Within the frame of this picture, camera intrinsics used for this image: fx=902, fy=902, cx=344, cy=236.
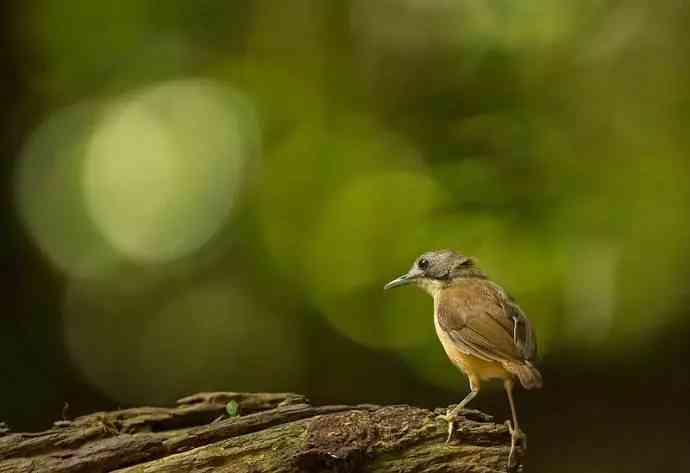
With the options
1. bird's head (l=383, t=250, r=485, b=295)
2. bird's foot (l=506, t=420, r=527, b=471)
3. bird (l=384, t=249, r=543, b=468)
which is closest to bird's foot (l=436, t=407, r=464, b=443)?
bird (l=384, t=249, r=543, b=468)

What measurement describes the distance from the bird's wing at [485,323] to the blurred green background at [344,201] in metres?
2.86

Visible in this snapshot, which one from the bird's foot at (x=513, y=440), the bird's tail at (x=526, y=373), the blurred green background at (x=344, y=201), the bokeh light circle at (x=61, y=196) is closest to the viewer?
the bird's tail at (x=526, y=373)

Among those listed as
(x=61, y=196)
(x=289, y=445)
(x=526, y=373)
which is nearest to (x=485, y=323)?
(x=526, y=373)

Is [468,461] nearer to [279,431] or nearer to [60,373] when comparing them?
[279,431]

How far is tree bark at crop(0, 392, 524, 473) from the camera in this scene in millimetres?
3158

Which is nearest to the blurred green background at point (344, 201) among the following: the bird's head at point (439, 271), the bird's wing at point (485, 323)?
the bird's head at point (439, 271)

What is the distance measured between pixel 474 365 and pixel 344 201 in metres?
3.73

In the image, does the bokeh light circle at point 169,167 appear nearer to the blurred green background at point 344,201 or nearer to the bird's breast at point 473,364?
the blurred green background at point 344,201

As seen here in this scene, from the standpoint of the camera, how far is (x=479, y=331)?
132 inches

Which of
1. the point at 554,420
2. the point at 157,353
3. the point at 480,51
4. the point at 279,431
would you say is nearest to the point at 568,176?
the point at 480,51

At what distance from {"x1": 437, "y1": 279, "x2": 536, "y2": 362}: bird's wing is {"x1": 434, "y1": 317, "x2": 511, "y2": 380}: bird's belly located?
42 millimetres

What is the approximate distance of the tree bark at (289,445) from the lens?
316 centimetres

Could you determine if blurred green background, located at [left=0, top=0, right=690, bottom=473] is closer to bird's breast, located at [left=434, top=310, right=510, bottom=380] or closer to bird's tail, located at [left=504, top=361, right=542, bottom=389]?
bird's breast, located at [left=434, top=310, right=510, bottom=380]

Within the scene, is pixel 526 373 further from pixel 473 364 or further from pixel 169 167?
pixel 169 167
